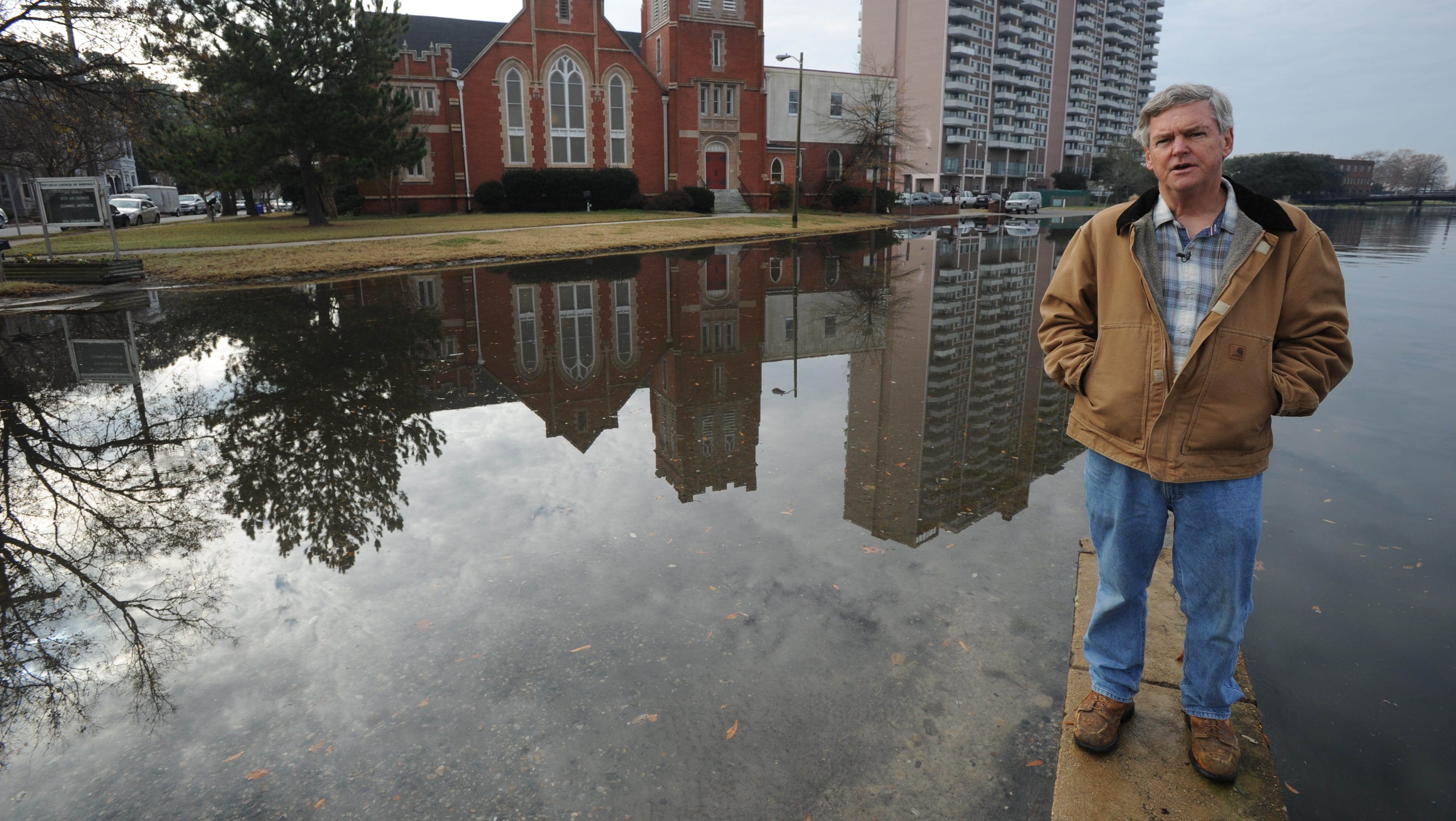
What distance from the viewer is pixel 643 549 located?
199 inches

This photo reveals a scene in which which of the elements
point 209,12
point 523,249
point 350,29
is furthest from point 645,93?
point 523,249

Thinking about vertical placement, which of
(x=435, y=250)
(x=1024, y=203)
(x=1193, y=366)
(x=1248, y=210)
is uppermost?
(x=1024, y=203)

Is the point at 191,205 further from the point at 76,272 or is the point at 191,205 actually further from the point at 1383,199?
the point at 1383,199

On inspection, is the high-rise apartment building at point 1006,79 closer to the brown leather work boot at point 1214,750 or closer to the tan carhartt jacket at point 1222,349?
the tan carhartt jacket at point 1222,349

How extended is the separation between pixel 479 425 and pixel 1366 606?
6794 mm

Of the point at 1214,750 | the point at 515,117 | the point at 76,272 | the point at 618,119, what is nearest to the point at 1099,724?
the point at 1214,750

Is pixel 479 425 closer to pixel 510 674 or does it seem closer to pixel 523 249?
pixel 510 674

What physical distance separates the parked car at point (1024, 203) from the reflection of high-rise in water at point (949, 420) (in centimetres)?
5164

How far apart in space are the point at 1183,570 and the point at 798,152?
37727 mm

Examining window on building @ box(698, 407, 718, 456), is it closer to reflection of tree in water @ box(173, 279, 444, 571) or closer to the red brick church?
reflection of tree in water @ box(173, 279, 444, 571)

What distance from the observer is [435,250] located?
24578 mm

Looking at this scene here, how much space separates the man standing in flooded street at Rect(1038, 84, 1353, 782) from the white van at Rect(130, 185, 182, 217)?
64.7 metres

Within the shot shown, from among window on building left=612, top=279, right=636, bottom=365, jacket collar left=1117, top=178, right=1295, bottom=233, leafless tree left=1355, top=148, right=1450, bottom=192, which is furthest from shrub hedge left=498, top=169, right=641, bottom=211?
leafless tree left=1355, top=148, right=1450, bottom=192

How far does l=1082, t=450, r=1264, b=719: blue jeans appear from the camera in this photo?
9.14ft
